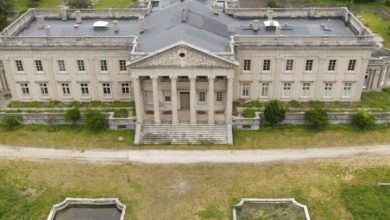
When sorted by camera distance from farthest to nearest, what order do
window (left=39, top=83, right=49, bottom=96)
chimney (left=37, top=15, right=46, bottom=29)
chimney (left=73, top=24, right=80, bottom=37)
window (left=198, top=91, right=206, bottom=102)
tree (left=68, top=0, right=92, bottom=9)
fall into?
1. tree (left=68, top=0, right=92, bottom=9)
2. chimney (left=37, top=15, right=46, bottom=29)
3. window (left=39, top=83, right=49, bottom=96)
4. chimney (left=73, top=24, right=80, bottom=37)
5. window (left=198, top=91, right=206, bottom=102)

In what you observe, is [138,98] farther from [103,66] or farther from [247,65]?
[247,65]

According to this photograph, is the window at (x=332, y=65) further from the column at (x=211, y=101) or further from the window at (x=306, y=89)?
the column at (x=211, y=101)

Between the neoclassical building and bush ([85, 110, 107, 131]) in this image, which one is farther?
bush ([85, 110, 107, 131])

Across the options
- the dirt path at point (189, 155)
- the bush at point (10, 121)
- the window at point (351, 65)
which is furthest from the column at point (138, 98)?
the window at point (351, 65)

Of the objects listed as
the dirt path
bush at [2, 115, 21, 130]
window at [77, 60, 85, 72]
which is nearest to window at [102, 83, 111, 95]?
window at [77, 60, 85, 72]

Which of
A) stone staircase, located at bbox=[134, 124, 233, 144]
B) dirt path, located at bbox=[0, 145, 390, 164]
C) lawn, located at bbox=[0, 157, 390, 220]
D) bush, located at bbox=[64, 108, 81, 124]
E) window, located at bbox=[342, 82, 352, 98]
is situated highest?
window, located at bbox=[342, 82, 352, 98]

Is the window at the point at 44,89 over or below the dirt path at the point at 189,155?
over

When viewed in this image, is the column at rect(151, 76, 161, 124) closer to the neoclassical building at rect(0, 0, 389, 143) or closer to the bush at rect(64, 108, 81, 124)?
the neoclassical building at rect(0, 0, 389, 143)

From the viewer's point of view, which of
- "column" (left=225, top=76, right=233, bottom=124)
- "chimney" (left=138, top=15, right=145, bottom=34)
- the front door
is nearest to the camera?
"column" (left=225, top=76, right=233, bottom=124)
